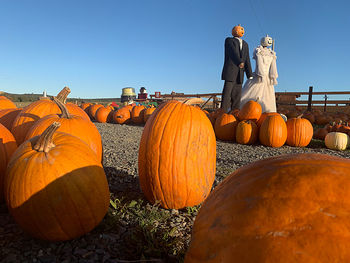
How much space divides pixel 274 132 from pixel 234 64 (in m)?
3.41

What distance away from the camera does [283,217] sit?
0.77 m

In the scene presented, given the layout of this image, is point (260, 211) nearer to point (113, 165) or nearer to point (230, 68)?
point (113, 165)

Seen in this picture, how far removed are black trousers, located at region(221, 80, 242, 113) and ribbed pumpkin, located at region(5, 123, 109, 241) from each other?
6683 mm

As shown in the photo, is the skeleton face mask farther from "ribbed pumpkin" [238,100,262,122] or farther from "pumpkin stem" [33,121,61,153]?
"pumpkin stem" [33,121,61,153]

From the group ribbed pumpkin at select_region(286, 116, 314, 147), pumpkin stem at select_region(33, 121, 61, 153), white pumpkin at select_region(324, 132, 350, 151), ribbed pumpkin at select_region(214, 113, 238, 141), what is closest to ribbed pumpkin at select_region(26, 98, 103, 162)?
pumpkin stem at select_region(33, 121, 61, 153)

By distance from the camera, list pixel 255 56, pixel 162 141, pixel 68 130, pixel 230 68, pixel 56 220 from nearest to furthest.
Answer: pixel 56 220 → pixel 162 141 → pixel 68 130 → pixel 230 68 → pixel 255 56

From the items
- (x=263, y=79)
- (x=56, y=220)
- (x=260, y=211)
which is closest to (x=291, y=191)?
(x=260, y=211)

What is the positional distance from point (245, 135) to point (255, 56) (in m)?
5.52

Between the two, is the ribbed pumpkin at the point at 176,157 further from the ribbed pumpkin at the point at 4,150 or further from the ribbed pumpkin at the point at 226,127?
the ribbed pumpkin at the point at 226,127

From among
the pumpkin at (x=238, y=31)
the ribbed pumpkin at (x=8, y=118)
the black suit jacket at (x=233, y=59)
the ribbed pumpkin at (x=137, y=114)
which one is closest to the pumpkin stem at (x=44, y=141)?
the ribbed pumpkin at (x=8, y=118)

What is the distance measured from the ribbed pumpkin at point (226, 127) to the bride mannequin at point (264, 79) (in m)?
3.95

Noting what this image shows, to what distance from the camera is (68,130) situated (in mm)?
2145

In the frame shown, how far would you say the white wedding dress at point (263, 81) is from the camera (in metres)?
9.68

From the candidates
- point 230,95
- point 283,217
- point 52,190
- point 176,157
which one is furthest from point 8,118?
point 230,95
